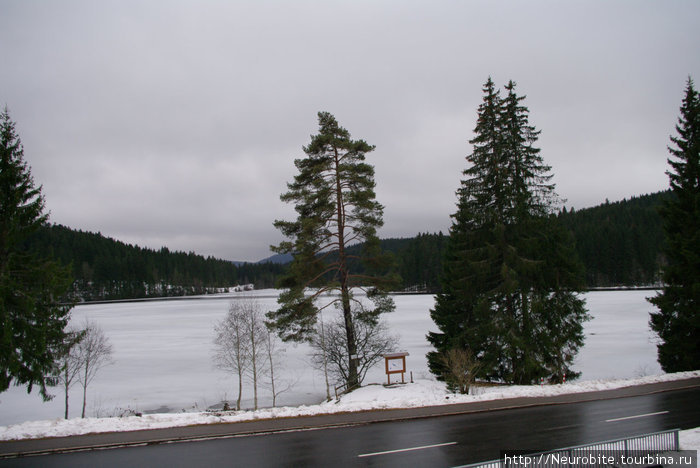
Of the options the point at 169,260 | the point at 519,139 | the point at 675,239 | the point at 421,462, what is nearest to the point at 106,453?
the point at 421,462

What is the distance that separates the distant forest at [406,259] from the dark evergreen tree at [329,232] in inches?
2353

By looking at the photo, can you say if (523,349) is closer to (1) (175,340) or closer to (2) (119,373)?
(2) (119,373)

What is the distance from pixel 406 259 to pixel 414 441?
367 feet

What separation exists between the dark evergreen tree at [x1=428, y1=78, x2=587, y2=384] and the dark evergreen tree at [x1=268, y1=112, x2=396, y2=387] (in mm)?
4967

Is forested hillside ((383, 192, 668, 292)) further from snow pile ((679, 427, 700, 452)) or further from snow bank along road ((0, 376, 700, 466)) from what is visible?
snow pile ((679, 427, 700, 452))

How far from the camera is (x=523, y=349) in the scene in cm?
1981

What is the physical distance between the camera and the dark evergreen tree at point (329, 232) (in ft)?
65.7

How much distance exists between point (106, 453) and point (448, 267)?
70.9ft

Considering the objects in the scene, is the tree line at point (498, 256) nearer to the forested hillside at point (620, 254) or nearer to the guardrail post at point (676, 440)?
the guardrail post at point (676, 440)

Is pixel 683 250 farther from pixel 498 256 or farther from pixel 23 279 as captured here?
pixel 23 279

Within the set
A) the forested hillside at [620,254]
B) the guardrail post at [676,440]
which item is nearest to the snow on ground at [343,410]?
the guardrail post at [676,440]

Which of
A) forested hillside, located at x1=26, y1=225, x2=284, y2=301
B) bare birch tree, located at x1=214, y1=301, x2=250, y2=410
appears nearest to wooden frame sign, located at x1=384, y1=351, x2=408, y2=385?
bare birch tree, located at x1=214, y1=301, x2=250, y2=410

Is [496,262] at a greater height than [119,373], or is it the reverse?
[496,262]

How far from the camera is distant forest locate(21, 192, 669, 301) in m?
98.2
